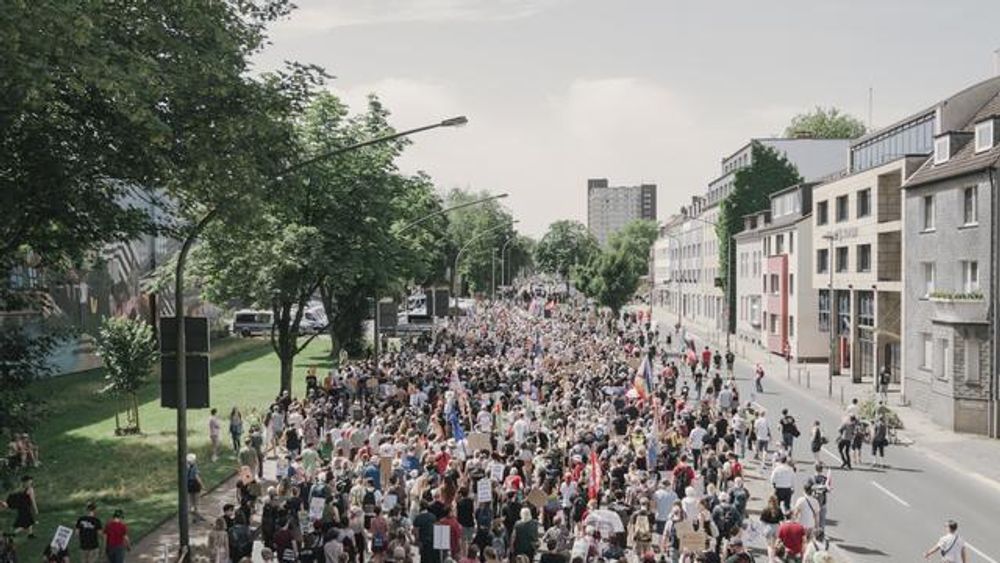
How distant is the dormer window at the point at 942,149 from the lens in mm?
39219

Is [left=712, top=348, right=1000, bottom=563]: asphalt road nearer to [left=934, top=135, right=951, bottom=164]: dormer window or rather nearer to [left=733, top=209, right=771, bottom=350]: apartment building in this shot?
[left=934, top=135, right=951, bottom=164]: dormer window

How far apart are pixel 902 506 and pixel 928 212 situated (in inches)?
793

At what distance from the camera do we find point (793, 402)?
41906mm

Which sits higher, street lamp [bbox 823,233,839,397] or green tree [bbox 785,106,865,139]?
green tree [bbox 785,106,865,139]

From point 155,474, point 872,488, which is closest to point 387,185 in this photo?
point 155,474

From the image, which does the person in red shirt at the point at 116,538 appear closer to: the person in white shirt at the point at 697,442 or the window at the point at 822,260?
the person in white shirt at the point at 697,442

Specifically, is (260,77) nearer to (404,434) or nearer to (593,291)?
(404,434)

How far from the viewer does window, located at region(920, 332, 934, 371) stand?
39438mm

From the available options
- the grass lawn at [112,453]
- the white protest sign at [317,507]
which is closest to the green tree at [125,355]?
the grass lawn at [112,453]

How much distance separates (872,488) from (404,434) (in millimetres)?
12189

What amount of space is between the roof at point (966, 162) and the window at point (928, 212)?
710 millimetres

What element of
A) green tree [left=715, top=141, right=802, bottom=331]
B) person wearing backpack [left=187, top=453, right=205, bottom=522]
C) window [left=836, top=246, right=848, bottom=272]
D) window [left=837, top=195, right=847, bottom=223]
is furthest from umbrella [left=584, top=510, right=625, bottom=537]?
green tree [left=715, top=141, right=802, bottom=331]

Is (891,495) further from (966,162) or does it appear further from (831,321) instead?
(831,321)

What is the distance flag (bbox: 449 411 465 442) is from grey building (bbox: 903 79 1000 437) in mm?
18614
